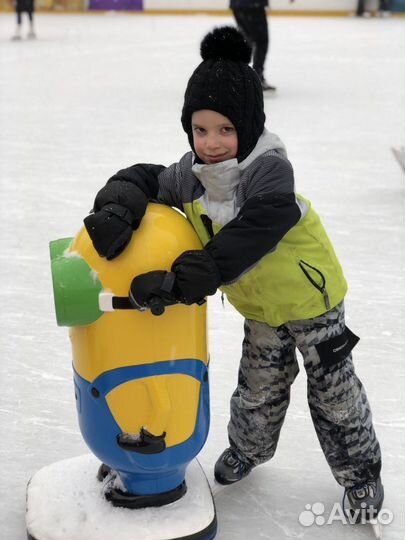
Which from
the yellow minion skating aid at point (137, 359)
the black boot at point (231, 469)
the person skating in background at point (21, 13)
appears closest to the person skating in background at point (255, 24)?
the person skating in background at point (21, 13)

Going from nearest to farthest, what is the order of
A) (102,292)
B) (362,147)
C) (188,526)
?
(102,292) → (188,526) → (362,147)

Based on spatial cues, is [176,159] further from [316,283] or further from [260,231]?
[260,231]

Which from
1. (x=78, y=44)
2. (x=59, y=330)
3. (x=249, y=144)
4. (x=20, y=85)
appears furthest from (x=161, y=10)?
(x=249, y=144)

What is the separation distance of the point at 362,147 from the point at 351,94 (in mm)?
2134

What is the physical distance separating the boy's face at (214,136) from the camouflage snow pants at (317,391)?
1.16 ft

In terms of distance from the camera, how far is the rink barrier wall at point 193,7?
50.4 ft

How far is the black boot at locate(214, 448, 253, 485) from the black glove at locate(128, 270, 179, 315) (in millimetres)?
583

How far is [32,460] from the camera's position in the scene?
6.77 ft

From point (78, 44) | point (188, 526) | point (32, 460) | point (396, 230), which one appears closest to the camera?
point (188, 526)

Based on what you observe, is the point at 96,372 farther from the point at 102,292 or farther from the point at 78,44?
the point at 78,44

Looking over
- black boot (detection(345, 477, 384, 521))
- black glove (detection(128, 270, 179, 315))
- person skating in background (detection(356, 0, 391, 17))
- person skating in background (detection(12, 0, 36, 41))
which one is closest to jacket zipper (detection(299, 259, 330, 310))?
black glove (detection(128, 270, 179, 315))

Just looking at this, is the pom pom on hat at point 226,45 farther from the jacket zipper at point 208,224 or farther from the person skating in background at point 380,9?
the person skating in background at point 380,9

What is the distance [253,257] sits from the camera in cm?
154

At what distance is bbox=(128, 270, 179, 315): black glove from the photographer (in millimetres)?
1479
